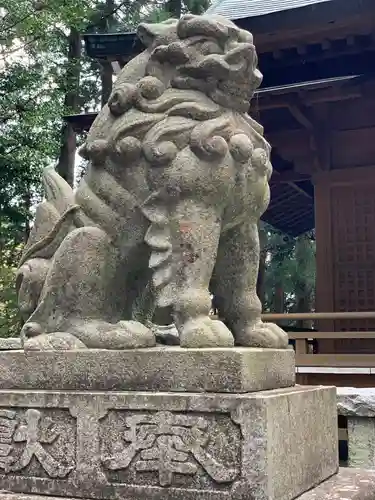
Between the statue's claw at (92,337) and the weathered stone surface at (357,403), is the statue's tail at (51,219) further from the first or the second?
the weathered stone surface at (357,403)

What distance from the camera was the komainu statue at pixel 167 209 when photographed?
2336mm

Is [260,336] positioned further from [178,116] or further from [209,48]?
[209,48]

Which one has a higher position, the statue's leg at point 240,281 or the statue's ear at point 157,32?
the statue's ear at point 157,32

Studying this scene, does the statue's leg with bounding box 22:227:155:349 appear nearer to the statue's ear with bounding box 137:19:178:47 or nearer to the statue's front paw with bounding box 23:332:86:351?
the statue's front paw with bounding box 23:332:86:351

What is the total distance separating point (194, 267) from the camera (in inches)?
90.7

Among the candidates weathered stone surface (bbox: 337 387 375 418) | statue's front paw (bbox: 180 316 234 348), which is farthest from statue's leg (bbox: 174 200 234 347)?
weathered stone surface (bbox: 337 387 375 418)

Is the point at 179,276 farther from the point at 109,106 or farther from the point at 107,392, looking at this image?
the point at 109,106

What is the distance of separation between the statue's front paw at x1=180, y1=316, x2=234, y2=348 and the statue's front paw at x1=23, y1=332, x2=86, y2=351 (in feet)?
1.39

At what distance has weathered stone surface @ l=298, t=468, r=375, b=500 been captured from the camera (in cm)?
227

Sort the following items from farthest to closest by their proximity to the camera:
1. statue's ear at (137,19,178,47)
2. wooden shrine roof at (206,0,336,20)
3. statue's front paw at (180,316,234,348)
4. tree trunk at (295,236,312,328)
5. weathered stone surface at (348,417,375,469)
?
tree trunk at (295,236,312,328), wooden shrine roof at (206,0,336,20), weathered stone surface at (348,417,375,469), statue's ear at (137,19,178,47), statue's front paw at (180,316,234,348)

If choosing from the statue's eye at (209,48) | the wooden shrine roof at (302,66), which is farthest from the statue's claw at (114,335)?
the wooden shrine roof at (302,66)

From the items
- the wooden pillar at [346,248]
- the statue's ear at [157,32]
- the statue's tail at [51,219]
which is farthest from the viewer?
the wooden pillar at [346,248]

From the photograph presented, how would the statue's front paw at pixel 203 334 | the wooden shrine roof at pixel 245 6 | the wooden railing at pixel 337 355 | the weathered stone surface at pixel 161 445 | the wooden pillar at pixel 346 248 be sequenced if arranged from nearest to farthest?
the weathered stone surface at pixel 161 445 → the statue's front paw at pixel 203 334 → the wooden railing at pixel 337 355 → the wooden pillar at pixel 346 248 → the wooden shrine roof at pixel 245 6

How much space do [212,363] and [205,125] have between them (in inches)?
34.4
